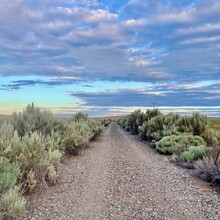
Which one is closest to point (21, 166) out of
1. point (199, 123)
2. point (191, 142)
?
point (191, 142)

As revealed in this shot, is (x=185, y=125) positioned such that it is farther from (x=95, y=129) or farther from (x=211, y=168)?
(x=211, y=168)

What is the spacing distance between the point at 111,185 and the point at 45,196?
78.0 inches

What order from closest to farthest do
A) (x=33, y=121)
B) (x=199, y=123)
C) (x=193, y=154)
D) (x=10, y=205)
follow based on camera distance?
1. (x=10, y=205)
2. (x=193, y=154)
3. (x=33, y=121)
4. (x=199, y=123)

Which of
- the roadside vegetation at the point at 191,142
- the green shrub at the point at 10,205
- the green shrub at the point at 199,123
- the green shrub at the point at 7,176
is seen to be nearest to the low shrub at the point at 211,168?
the roadside vegetation at the point at 191,142

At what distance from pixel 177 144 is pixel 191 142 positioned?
110 centimetres

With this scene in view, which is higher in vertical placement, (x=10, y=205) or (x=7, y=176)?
(x=7, y=176)

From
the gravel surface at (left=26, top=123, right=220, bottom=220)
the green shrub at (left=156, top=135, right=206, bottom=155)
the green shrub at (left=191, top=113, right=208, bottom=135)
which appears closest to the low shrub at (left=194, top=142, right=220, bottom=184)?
the gravel surface at (left=26, top=123, right=220, bottom=220)

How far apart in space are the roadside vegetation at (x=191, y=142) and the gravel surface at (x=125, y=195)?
55cm

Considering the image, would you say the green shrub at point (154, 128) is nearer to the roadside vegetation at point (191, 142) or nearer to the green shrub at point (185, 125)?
the roadside vegetation at point (191, 142)

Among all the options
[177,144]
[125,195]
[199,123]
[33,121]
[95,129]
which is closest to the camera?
[125,195]

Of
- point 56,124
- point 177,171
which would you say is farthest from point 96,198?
point 56,124

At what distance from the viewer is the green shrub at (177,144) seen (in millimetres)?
17094

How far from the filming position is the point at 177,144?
17484mm

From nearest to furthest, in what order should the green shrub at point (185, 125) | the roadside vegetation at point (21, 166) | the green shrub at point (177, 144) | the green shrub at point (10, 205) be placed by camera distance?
the green shrub at point (10, 205), the roadside vegetation at point (21, 166), the green shrub at point (177, 144), the green shrub at point (185, 125)
